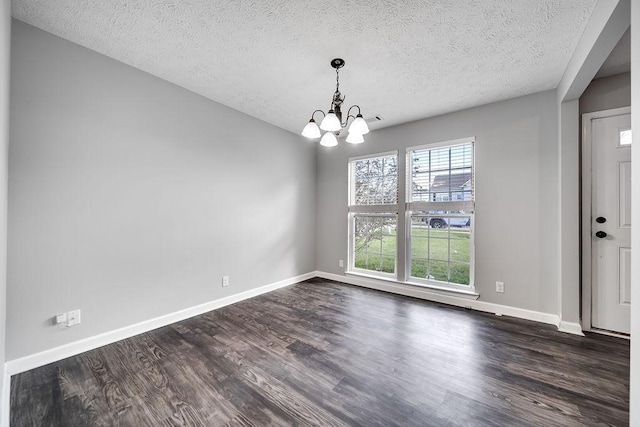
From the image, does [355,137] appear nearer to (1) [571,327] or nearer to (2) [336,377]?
(2) [336,377]

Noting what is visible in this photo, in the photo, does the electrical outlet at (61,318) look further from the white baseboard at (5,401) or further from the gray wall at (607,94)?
the gray wall at (607,94)

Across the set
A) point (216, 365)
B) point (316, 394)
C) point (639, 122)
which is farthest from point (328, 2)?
point (216, 365)

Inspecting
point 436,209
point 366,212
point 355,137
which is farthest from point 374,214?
point 355,137

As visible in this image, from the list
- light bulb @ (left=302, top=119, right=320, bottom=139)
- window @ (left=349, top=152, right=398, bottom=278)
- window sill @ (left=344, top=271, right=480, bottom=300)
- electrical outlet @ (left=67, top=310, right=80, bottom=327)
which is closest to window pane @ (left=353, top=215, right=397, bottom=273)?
window @ (left=349, top=152, right=398, bottom=278)

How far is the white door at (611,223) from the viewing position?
2.47 metres

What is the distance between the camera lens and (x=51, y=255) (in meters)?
2.01

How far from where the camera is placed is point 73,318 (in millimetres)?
2104

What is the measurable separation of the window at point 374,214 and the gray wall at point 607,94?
208 centimetres

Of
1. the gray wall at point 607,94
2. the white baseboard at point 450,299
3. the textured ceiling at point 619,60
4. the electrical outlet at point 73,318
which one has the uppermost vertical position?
the textured ceiling at point 619,60

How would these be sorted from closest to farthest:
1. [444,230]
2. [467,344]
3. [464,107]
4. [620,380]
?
[620,380] < [467,344] < [464,107] < [444,230]

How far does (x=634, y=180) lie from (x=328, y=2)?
1960 mm

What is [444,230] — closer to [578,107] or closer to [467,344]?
[467,344]

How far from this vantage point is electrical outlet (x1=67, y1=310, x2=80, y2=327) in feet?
6.82

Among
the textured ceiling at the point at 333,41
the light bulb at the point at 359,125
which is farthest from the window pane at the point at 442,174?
the light bulb at the point at 359,125
